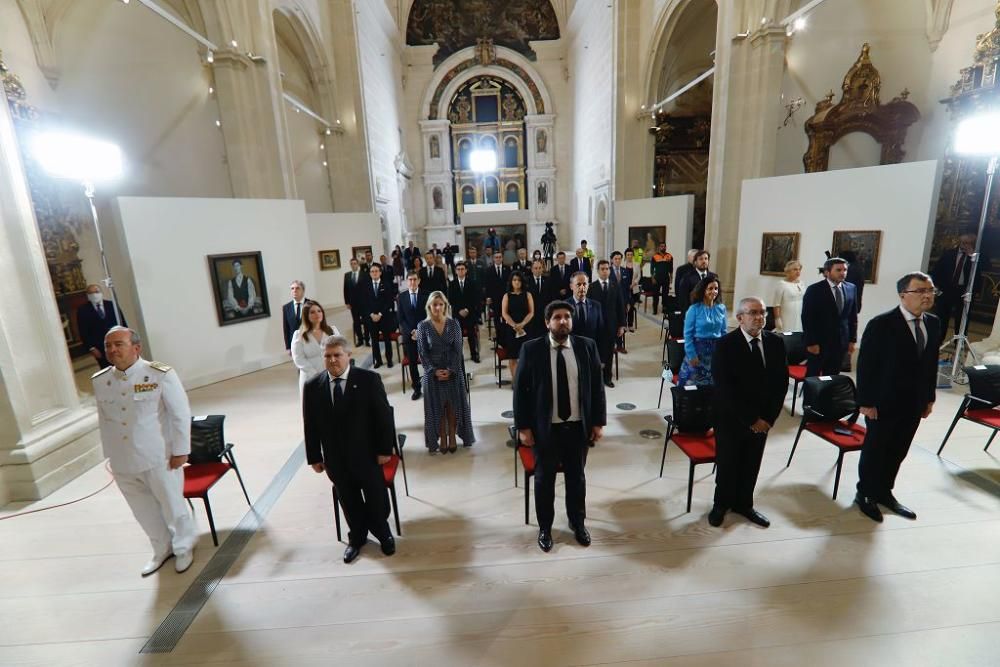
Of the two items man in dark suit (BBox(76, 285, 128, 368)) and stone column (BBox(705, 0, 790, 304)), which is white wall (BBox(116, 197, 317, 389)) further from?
stone column (BBox(705, 0, 790, 304))

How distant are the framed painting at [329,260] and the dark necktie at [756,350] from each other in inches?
475

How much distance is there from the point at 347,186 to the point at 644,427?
14039 mm

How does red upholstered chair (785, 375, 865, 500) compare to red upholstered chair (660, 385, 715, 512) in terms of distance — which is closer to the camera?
red upholstered chair (660, 385, 715, 512)

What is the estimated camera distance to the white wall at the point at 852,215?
5938 mm

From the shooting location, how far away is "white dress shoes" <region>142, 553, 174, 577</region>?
3309 millimetres

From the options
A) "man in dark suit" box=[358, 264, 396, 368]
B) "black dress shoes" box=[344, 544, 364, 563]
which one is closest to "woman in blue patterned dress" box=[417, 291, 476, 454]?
"black dress shoes" box=[344, 544, 364, 563]

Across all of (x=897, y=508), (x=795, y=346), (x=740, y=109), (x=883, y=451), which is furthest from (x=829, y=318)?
(x=740, y=109)

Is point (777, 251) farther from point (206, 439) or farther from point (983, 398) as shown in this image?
point (206, 439)

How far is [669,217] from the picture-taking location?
10.9m

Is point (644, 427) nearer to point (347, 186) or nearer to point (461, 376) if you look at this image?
point (461, 376)

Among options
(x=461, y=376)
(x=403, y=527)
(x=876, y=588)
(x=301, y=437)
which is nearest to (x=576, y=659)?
(x=403, y=527)

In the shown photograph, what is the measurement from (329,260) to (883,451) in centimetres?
1275

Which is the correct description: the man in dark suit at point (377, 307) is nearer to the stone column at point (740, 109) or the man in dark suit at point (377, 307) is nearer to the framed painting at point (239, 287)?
the framed painting at point (239, 287)

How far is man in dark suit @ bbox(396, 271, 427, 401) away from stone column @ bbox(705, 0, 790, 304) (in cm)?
692
